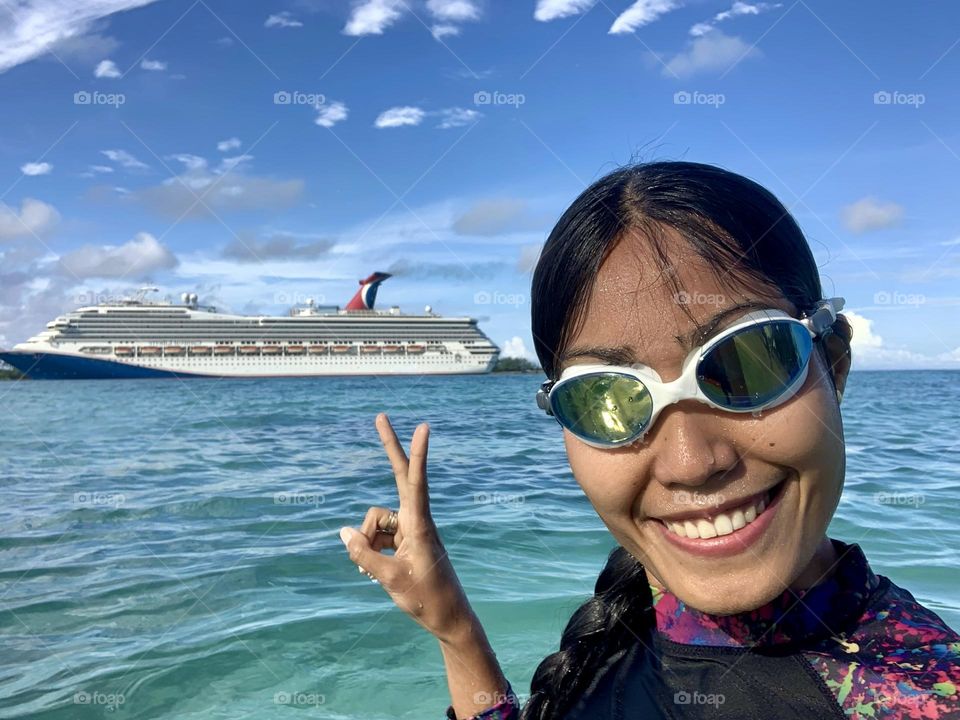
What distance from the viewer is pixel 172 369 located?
58031mm

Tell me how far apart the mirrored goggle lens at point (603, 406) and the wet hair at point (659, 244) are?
9 cm

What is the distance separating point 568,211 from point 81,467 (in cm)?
1190

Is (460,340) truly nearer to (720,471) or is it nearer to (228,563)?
(228,563)

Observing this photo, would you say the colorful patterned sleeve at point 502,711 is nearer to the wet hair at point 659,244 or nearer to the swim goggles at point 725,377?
the wet hair at point 659,244

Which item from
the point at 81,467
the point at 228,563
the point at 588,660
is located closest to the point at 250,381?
the point at 81,467
